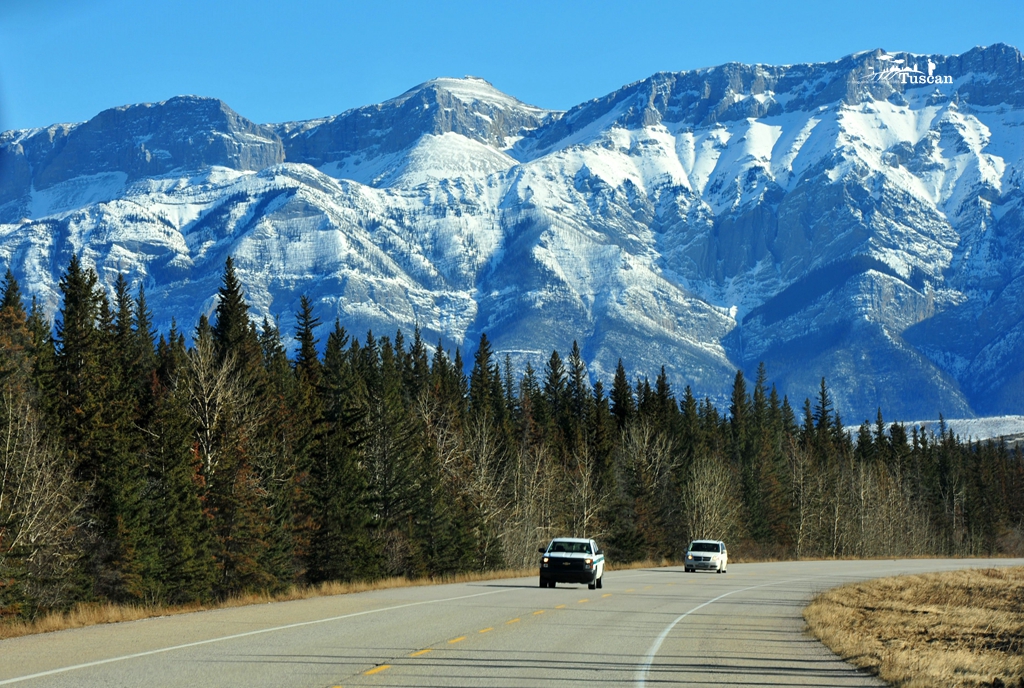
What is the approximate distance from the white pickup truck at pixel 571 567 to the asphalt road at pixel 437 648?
→ 8.30 metres

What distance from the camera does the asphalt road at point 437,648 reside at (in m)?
17.1

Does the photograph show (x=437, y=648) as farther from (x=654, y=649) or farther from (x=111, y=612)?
(x=111, y=612)

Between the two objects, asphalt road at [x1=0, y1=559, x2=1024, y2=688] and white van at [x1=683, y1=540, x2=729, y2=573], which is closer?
asphalt road at [x1=0, y1=559, x2=1024, y2=688]

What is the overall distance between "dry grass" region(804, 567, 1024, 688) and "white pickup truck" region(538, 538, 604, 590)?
748 centimetres

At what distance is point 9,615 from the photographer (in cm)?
2952

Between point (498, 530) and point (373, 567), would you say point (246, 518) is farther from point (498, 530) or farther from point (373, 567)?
point (498, 530)

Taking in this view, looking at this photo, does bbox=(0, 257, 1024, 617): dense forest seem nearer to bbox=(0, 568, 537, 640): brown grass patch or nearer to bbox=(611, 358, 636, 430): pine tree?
bbox=(611, 358, 636, 430): pine tree

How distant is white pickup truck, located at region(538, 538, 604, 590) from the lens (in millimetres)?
41750

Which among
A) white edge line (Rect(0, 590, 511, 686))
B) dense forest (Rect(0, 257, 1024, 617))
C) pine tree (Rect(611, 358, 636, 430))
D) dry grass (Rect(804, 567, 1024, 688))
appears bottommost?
dry grass (Rect(804, 567, 1024, 688))

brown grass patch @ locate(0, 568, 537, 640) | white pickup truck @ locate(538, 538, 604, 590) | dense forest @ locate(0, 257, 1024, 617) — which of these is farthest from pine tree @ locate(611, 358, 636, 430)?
brown grass patch @ locate(0, 568, 537, 640)

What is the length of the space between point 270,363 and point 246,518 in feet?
168

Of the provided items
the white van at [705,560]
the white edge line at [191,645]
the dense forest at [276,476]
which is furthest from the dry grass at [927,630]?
the dense forest at [276,476]

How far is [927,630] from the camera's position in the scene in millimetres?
27609

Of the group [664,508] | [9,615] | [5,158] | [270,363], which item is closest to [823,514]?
[664,508]
